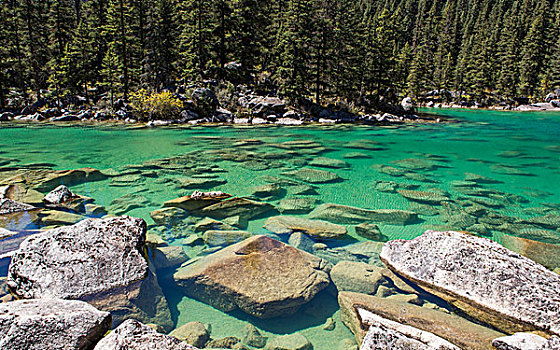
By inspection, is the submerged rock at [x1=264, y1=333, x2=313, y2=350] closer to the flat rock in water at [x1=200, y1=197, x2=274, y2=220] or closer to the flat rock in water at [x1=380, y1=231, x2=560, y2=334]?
the flat rock in water at [x1=380, y1=231, x2=560, y2=334]

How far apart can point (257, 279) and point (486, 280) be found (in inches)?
126

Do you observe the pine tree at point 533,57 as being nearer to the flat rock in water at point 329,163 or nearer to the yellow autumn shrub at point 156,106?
the yellow autumn shrub at point 156,106

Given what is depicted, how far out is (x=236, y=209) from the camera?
25.3ft

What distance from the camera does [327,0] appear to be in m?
41.8

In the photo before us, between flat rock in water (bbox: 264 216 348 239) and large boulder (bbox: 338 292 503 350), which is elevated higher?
large boulder (bbox: 338 292 503 350)

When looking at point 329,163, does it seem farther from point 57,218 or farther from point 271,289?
point 57,218

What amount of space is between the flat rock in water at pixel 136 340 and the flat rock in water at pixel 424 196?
26.3 feet

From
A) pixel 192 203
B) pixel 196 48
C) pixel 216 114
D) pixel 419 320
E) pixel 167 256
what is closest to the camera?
pixel 419 320

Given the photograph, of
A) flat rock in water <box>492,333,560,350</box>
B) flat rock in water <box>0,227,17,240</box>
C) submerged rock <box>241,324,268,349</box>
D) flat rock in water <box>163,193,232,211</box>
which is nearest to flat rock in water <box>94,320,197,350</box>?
submerged rock <box>241,324,268,349</box>

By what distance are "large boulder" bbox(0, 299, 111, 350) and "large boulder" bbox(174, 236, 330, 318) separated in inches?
58.0

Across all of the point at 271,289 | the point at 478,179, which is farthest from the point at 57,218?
the point at 478,179

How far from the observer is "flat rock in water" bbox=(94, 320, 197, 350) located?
114 inches

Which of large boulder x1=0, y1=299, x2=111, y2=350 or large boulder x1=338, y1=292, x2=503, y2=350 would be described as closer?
large boulder x1=0, y1=299, x2=111, y2=350

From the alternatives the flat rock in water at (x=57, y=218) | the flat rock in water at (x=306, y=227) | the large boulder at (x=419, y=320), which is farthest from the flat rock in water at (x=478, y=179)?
the flat rock in water at (x=57, y=218)
